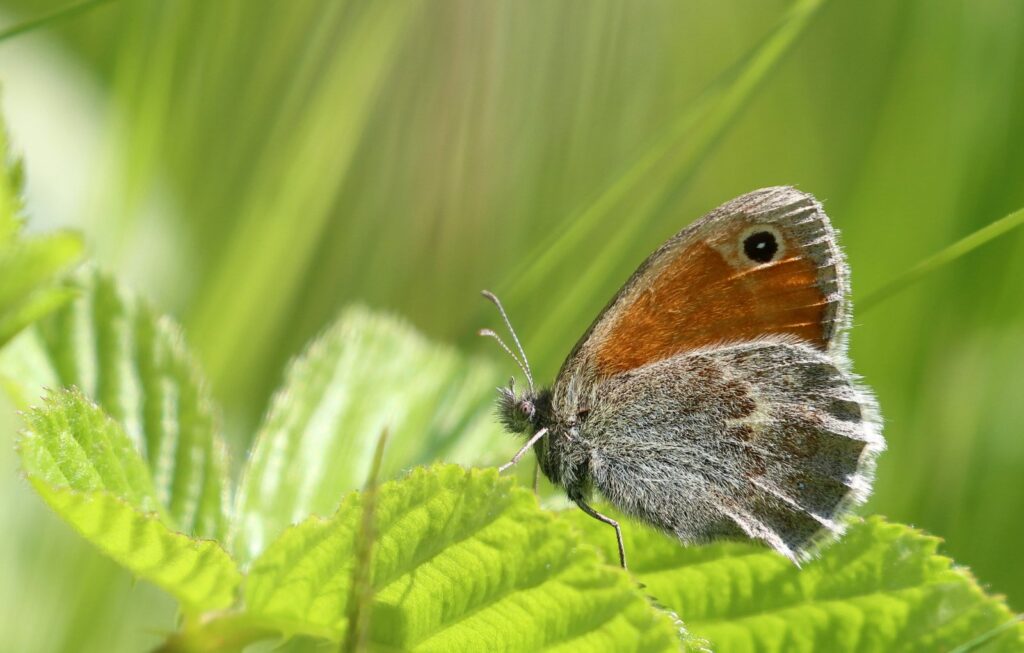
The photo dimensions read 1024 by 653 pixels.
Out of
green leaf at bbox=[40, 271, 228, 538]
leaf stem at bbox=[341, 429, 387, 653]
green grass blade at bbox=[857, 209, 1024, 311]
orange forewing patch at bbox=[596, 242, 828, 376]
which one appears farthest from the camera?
orange forewing patch at bbox=[596, 242, 828, 376]

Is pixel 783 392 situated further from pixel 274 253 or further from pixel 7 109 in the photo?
pixel 7 109

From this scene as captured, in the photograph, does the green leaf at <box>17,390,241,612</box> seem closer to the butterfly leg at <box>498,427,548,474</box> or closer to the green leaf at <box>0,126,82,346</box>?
the green leaf at <box>0,126,82,346</box>

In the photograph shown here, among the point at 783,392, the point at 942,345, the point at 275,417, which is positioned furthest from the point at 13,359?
the point at 942,345

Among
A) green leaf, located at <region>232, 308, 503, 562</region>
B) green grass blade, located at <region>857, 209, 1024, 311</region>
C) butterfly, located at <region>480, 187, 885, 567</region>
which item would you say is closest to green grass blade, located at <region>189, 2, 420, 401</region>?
green leaf, located at <region>232, 308, 503, 562</region>

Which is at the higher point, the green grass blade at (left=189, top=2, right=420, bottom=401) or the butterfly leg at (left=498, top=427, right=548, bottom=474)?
the green grass blade at (left=189, top=2, right=420, bottom=401)

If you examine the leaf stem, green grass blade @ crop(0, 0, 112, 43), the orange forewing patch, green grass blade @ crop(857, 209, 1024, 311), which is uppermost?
green grass blade @ crop(0, 0, 112, 43)
